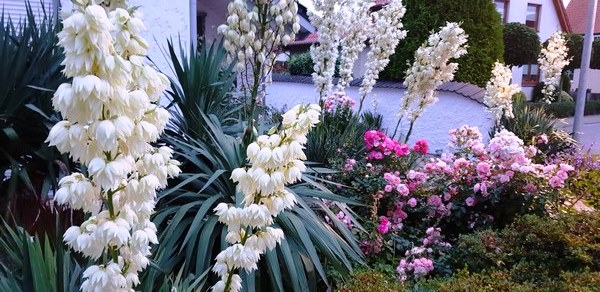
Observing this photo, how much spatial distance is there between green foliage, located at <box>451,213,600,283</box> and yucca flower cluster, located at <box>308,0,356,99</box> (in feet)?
8.46

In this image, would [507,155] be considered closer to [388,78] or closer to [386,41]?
[386,41]

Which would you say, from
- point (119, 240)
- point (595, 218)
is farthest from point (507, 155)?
point (119, 240)

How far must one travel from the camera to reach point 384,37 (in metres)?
5.25

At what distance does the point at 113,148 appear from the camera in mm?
1132

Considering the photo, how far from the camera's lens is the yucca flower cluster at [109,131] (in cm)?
108

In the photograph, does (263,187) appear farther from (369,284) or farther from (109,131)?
(369,284)

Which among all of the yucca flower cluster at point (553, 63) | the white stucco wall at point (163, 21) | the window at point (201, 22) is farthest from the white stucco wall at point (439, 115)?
the yucca flower cluster at point (553, 63)

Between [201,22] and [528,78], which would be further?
[528,78]

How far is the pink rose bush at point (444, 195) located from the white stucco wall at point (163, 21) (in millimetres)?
2307

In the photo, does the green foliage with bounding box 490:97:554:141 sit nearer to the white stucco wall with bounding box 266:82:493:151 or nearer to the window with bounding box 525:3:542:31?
the white stucco wall with bounding box 266:82:493:151

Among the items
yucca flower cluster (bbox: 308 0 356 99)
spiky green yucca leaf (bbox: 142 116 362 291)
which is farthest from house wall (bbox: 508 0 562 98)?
spiky green yucca leaf (bbox: 142 116 362 291)

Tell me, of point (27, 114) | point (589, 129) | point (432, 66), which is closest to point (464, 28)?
point (432, 66)

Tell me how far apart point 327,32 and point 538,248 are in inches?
118

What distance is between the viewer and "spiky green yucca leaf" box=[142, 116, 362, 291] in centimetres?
253
